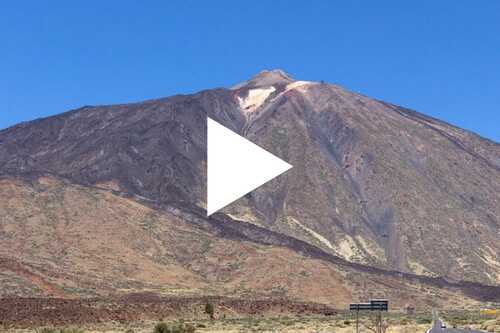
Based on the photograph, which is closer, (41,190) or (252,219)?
(41,190)

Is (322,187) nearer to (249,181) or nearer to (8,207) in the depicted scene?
(8,207)

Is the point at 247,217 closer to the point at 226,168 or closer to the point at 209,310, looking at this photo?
the point at 209,310

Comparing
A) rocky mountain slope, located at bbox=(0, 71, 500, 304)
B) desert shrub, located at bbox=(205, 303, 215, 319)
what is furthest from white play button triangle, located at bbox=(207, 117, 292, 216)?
rocky mountain slope, located at bbox=(0, 71, 500, 304)

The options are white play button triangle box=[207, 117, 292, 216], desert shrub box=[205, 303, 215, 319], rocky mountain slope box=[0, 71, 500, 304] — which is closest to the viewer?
white play button triangle box=[207, 117, 292, 216]

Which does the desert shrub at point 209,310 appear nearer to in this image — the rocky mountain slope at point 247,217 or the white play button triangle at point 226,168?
the rocky mountain slope at point 247,217

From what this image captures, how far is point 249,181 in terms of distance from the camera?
3284cm

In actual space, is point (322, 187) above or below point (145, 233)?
above

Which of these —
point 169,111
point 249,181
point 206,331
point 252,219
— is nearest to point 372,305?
point 249,181

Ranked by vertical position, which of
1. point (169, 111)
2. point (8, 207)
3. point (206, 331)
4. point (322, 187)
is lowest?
point (206, 331)

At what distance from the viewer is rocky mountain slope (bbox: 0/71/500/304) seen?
109 m

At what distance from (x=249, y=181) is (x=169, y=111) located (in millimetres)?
167130

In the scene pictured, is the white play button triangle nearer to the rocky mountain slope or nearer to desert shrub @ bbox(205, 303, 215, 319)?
desert shrub @ bbox(205, 303, 215, 319)

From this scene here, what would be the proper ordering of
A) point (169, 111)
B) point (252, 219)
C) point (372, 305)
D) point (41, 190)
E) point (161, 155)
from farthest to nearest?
1. point (169, 111)
2. point (161, 155)
3. point (252, 219)
4. point (41, 190)
5. point (372, 305)

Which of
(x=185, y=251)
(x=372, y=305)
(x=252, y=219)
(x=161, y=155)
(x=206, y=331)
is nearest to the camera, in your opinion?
(x=372, y=305)
